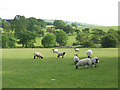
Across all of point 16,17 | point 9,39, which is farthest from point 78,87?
point 16,17

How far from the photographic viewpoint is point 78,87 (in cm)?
1242

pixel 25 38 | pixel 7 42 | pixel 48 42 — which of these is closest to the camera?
pixel 7 42

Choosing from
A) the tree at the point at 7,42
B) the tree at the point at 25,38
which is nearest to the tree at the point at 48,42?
the tree at the point at 25,38

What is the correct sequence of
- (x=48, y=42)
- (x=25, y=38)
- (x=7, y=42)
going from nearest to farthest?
(x=7, y=42)
(x=48, y=42)
(x=25, y=38)

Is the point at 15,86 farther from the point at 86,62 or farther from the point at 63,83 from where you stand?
the point at 86,62

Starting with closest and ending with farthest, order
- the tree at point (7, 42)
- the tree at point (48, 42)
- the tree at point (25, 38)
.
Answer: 1. the tree at point (7, 42)
2. the tree at point (48, 42)
3. the tree at point (25, 38)

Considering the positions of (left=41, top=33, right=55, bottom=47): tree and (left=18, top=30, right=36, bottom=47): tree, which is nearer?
(left=41, top=33, right=55, bottom=47): tree

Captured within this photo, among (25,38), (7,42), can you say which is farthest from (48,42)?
(7,42)

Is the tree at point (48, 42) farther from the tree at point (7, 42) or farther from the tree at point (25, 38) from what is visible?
the tree at point (7, 42)

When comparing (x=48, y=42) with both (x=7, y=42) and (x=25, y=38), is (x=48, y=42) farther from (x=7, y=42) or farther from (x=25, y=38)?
(x=7, y=42)

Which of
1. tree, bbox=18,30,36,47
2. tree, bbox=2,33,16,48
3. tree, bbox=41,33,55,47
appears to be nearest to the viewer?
tree, bbox=2,33,16,48

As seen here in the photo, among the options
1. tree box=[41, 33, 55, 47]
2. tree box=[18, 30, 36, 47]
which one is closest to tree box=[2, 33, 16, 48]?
tree box=[18, 30, 36, 47]

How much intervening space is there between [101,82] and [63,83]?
2.34 m

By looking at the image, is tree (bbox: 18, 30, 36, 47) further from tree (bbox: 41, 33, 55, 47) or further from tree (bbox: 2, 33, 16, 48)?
tree (bbox: 41, 33, 55, 47)
